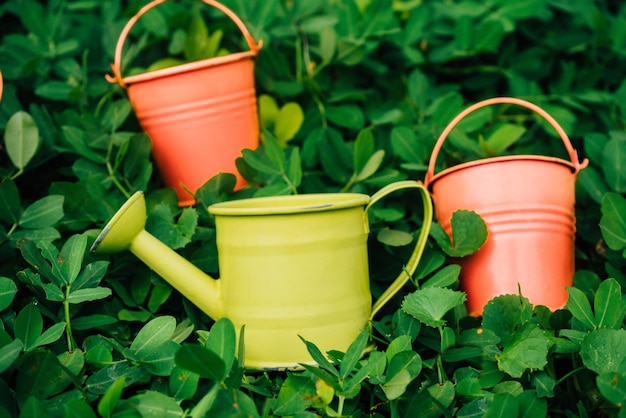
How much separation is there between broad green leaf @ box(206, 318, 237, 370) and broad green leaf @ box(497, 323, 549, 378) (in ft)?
1.48

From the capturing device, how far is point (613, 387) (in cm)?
104

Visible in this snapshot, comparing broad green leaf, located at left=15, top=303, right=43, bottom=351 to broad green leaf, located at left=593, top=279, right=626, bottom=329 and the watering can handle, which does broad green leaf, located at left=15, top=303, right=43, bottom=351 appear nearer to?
the watering can handle

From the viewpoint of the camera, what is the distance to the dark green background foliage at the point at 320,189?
1.14 meters

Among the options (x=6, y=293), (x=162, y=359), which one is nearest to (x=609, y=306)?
(x=162, y=359)

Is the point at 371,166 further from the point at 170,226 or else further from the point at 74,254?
the point at 74,254

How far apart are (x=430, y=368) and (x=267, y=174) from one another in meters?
0.57

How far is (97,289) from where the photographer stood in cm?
124

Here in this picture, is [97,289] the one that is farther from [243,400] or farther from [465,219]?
[465,219]

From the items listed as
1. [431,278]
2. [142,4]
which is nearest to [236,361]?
[431,278]

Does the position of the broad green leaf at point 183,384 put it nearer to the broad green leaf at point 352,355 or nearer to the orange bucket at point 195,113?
the broad green leaf at point 352,355

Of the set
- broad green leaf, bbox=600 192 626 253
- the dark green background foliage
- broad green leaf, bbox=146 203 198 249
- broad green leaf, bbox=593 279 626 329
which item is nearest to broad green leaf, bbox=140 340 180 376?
the dark green background foliage

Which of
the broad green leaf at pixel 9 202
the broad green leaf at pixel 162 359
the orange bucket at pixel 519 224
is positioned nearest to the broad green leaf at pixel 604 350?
the orange bucket at pixel 519 224

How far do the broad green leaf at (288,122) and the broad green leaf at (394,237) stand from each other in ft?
1.35

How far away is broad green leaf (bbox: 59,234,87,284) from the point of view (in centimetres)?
125
